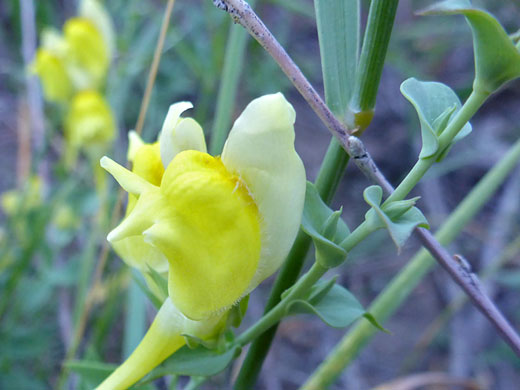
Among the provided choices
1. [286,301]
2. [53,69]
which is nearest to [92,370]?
[286,301]

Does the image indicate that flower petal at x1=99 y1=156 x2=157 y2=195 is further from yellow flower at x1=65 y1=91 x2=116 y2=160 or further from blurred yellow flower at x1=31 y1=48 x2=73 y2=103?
blurred yellow flower at x1=31 y1=48 x2=73 y2=103

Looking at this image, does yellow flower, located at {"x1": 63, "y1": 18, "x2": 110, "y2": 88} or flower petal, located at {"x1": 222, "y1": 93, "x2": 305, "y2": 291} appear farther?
yellow flower, located at {"x1": 63, "y1": 18, "x2": 110, "y2": 88}

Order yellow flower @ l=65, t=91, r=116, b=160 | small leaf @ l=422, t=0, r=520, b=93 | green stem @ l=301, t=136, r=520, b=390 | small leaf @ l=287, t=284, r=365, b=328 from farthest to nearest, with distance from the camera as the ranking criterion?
yellow flower @ l=65, t=91, r=116, b=160, green stem @ l=301, t=136, r=520, b=390, small leaf @ l=287, t=284, r=365, b=328, small leaf @ l=422, t=0, r=520, b=93

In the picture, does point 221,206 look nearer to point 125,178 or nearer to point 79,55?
point 125,178

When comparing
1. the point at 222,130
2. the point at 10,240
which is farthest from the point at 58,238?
the point at 222,130

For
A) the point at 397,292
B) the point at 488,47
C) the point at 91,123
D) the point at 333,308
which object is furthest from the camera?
the point at 91,123

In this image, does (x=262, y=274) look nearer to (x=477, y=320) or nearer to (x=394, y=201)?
(x=394, y=201)

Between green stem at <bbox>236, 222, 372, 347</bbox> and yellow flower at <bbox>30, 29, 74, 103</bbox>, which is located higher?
yellow flower at <bbox>30, 29, 74, 103</bbox>

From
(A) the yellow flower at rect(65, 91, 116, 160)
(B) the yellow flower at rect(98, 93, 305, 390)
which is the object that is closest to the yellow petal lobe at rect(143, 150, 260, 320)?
(B) the yellow flower at rect(98, 93, 305, 390)
